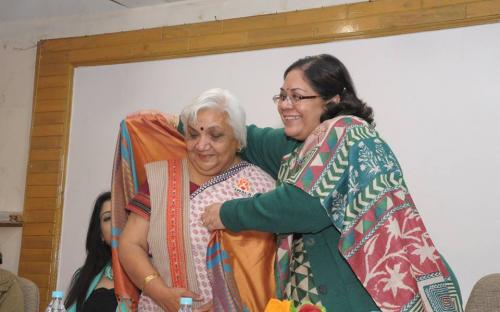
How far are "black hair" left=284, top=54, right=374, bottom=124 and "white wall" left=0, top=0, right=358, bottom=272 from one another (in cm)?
223

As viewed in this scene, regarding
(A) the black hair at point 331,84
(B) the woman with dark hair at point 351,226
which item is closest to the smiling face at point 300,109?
(A) the black hair at point 331,84

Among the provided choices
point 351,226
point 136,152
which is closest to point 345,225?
point 351,226

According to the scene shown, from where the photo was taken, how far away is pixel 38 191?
14.5 feet

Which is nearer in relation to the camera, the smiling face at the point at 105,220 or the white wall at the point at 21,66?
the smiling face at the point at 105,220

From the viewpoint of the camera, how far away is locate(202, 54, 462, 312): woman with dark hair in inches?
68.9

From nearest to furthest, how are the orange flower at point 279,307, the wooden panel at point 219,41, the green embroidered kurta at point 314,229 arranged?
the orange flower at point 279,307, the green embroidered kurta at point 314,229, the wooden panel at point 219,41

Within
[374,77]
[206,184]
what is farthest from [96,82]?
[206,184]

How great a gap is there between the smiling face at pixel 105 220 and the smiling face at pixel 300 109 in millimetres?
1524

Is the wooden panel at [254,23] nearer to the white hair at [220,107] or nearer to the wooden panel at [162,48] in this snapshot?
the wooden panel at [162,48]

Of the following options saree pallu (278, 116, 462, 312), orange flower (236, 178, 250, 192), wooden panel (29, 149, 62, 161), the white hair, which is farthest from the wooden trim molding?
saree pallu (278, 116, 462, 312)

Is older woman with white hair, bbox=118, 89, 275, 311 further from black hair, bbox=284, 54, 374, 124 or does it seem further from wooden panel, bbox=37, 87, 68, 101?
wooden panel, bbox=37, 87, 68, 101

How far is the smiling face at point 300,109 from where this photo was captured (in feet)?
6.82

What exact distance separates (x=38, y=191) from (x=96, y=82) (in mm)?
852

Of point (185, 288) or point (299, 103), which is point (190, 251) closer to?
point (185, 288)
